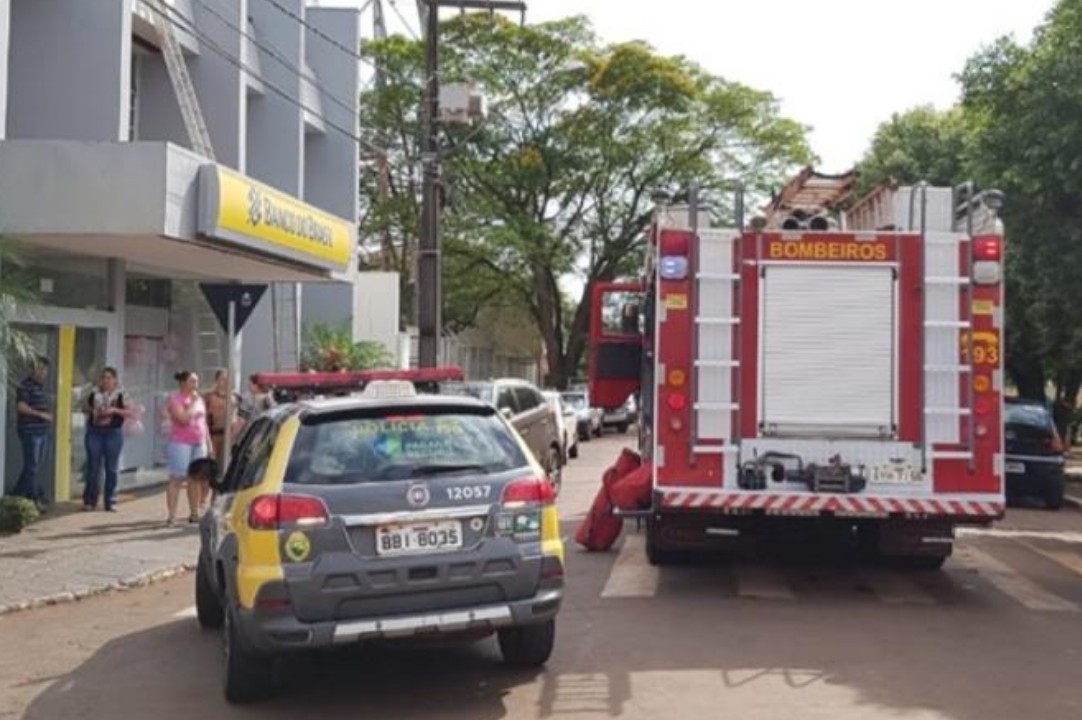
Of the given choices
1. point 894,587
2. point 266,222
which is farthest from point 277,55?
point 894,587

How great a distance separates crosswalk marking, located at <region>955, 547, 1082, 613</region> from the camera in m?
9.20

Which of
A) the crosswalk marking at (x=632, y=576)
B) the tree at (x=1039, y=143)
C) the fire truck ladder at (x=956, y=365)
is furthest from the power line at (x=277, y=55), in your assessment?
the fire truck ladder at (x=956, y=365)

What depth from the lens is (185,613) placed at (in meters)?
9.12

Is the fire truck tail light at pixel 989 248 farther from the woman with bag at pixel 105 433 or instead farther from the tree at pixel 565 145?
the tree at pixel 565 145

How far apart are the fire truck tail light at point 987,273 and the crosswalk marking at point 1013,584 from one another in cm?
241

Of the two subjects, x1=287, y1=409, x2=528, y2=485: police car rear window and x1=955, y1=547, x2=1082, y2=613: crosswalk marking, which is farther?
x1=955, y1=547, x2=1082, y2=613: crosswalk marking

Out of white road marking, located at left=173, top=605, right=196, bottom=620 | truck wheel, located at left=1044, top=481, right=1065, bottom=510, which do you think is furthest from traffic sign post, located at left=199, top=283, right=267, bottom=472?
truck wheel, located at left=1044, top=481, right=1065, bottom=510

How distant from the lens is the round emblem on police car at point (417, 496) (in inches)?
245

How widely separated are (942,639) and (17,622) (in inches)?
251

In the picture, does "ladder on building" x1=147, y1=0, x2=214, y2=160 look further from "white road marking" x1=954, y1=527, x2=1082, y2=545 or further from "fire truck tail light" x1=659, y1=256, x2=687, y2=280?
"white road marking" x1=954, y1=527, x2=1082, y2=545

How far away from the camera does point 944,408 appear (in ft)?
29.6

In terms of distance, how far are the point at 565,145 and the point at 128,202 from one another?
99.5 feet

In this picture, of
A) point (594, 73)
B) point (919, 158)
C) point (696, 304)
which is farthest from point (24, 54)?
point (594, 73)

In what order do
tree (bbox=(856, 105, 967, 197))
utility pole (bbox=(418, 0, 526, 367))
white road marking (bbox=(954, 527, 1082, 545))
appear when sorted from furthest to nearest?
tree (bbox=(856, 105, 967, 197))
utility pole (bbox=(418, 0, 526, 367))
white road marking (bbox=(954, 527, 1082, 545))
